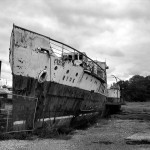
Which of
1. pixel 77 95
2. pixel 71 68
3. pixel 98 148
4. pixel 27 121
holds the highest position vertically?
pixel 71 68

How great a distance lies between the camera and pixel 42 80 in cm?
938

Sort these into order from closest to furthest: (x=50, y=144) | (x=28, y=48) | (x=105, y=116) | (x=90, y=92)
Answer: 1. (x=50, y=144)
2. (x=28, y=48)
3. (x=90, y=92)
4. (x=105, y=116)

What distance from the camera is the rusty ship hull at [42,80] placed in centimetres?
884

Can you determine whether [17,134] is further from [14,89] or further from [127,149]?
[127,149]

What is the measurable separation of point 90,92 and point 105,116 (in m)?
6.84

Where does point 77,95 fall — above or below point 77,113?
above

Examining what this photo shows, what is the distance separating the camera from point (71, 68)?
10664mm

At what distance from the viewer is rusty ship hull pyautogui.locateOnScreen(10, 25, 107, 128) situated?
8.84 metres

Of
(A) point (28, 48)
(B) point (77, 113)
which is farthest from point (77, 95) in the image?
(A) point (28, 48)

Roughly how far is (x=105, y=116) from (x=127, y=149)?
12.8 meters

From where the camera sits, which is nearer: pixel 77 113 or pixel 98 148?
pixel 98 148

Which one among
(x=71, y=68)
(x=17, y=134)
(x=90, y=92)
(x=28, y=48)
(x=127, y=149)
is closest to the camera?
(x=127, y=149)

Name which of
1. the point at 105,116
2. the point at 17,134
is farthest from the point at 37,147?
the point at 105,116

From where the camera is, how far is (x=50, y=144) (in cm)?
759
